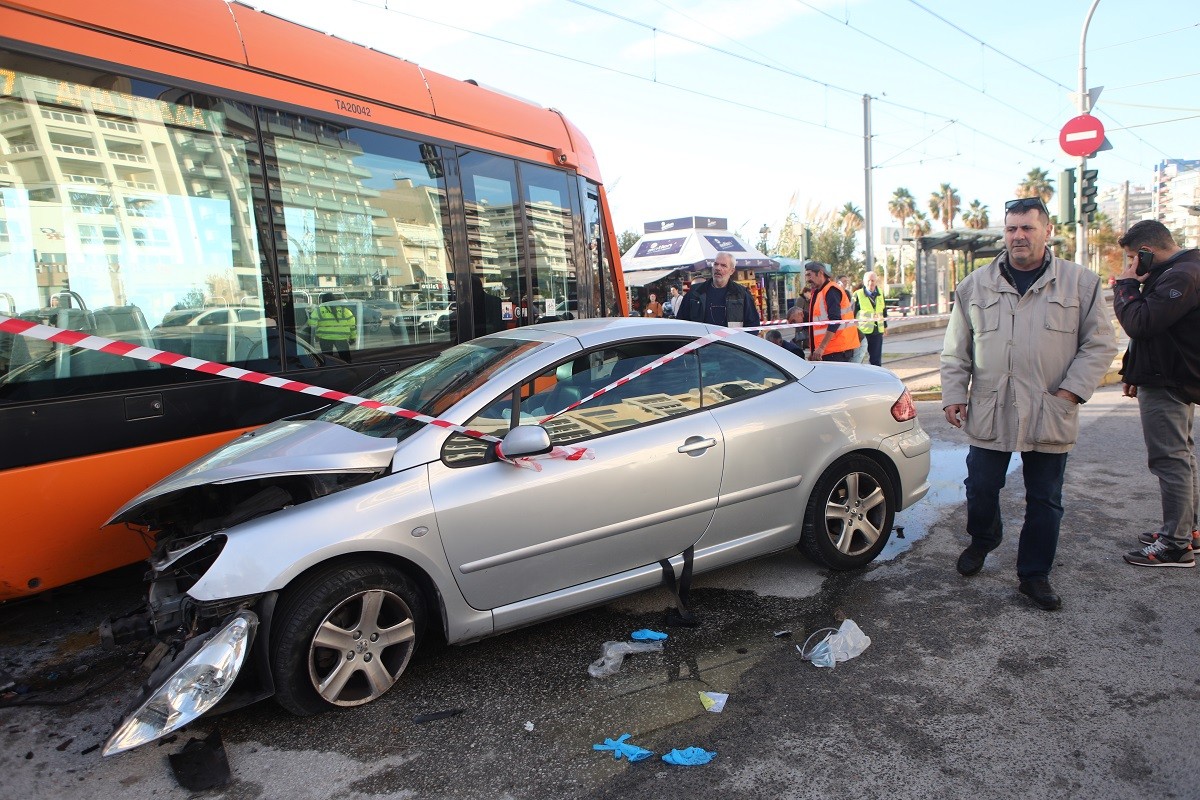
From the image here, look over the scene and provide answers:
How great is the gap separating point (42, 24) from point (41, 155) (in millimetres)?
635

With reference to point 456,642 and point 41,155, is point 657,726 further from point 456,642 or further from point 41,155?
point 41,155

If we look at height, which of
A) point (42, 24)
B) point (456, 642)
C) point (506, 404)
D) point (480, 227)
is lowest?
point (456, 642)

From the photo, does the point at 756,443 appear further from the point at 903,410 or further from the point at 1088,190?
the point at 1088,190

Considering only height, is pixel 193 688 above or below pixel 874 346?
below

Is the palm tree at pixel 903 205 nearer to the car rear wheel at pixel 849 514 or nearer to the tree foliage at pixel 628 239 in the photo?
the tree foliage at pixel 628 239

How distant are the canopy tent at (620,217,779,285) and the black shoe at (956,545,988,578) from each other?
2084 cm

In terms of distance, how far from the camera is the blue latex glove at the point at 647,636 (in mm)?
3607

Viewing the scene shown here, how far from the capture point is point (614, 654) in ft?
11.4

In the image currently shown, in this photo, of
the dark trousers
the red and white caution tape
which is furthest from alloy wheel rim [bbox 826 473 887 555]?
the dark trousers

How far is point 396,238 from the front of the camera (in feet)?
18.5

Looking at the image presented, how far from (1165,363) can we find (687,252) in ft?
73.5

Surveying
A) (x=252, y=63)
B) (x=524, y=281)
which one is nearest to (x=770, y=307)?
(x=524, y=281)

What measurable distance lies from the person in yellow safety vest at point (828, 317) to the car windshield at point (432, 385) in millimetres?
5228

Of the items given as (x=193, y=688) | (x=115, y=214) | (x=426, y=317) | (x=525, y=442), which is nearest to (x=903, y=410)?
(x=525, y=442)
